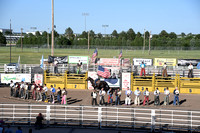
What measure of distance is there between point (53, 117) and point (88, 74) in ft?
35.9

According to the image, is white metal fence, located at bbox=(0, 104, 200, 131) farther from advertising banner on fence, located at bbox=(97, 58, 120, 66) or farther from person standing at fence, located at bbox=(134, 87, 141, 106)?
advertising banner on fence, located at bbox=(97, 58, 120, 66)

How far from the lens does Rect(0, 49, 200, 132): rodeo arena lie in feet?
44.4

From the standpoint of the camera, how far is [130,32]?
486 ft

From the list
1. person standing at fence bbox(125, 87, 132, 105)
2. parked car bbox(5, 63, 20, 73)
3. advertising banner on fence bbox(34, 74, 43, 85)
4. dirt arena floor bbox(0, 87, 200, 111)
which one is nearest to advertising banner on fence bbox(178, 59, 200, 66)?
dirt arena floor bbox(0, 87, 200, 111)

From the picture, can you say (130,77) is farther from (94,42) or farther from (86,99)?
(94,42)

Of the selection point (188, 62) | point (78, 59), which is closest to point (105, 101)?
point (78, 59)

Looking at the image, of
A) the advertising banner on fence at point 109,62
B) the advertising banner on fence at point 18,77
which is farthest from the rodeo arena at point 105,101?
the advertising banner on fence at point 109,62

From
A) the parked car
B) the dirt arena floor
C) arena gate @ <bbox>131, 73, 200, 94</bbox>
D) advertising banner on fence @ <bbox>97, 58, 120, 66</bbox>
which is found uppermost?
advertising banner on fence @ <bbox>97, 58, 120, 66</bbox>

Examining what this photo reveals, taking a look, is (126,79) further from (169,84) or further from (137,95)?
(137,95)

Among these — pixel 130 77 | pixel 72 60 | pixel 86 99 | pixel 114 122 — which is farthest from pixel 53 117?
pixel 72 60

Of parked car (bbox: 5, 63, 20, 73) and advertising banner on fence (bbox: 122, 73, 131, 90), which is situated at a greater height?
parked car (bbox: 5, 63, 20, 73)

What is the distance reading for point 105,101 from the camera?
2006cm

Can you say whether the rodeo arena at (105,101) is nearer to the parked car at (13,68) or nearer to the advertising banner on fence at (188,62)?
the advertising banner on fence at (188,62)

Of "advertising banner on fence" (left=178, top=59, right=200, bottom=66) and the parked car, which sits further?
"advertising banner on fence" (left=178, top=59, right=200, bottom=66)
